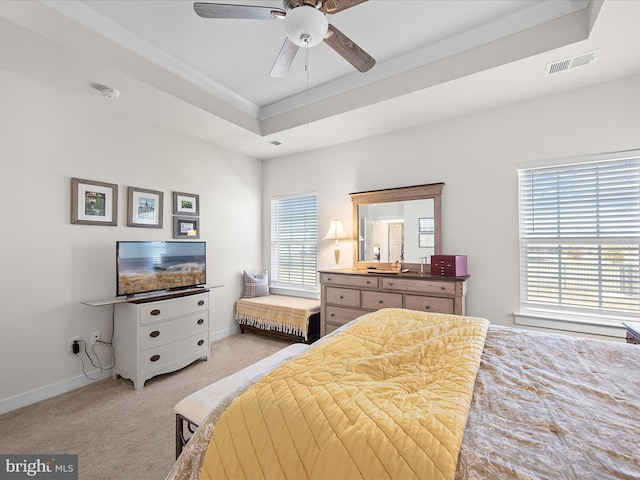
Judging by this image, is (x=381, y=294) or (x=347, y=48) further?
(x=381, y=294)

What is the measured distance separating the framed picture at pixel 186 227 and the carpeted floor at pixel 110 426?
1603 mm

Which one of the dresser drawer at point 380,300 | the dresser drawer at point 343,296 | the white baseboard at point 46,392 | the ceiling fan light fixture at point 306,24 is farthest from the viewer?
Answer: the dresser drawer at point 343,296

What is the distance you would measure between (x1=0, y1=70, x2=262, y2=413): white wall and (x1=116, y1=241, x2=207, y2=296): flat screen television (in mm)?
343

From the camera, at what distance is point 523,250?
9.86 feet

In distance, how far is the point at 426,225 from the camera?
11.5ft

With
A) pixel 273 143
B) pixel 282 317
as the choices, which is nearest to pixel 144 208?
pixel 273 143

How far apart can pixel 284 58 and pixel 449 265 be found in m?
2.37

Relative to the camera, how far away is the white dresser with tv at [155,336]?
2768 mm

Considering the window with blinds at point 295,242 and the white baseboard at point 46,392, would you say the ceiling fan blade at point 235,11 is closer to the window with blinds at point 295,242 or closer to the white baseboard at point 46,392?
the window with blinds at point 295,242

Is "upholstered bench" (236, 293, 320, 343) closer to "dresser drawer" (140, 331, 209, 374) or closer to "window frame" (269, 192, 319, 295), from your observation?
"window frame" (269, 192, 319, 295)

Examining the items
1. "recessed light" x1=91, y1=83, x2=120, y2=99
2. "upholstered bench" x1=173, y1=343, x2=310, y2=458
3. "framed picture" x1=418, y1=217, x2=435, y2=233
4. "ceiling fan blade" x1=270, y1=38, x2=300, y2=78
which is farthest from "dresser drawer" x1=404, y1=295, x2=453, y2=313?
"recessed light" x1=91, y1=83, x2=120, y2=99

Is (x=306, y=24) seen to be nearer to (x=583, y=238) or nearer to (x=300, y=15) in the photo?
(x=300, y=15)

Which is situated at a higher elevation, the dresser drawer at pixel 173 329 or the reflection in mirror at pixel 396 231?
the reflection in mirror at pixel 396 231

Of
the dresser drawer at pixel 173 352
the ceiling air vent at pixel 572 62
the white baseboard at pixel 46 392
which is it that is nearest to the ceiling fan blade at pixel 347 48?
the ceiling air vent at pixel 572 62
